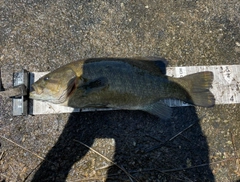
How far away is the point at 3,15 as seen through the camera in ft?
10.0

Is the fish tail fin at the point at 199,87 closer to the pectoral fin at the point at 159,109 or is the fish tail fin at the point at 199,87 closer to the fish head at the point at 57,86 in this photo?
the pectoral fin at the point at 159,109

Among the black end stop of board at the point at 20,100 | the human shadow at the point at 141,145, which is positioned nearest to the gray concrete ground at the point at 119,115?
the human shadow at the point at 141,145

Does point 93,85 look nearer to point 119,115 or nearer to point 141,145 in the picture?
point 119,115

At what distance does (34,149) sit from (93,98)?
3.53ft

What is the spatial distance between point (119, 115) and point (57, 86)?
93 cm

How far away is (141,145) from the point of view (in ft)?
9.53

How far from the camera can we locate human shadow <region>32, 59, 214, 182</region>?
2.81 metres

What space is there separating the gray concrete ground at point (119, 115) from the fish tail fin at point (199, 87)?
30 centimetres

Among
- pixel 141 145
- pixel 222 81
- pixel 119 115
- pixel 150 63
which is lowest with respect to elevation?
pixel 141 145

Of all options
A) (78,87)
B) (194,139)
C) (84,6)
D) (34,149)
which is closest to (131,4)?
(84,6)

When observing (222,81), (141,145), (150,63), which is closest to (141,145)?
(141,145)

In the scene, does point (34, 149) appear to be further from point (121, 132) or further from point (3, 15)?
point (3, 15)

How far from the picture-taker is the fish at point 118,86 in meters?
2.38

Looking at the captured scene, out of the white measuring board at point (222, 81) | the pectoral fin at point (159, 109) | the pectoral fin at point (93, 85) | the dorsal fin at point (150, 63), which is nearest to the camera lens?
the pectoral fin at point (93, 85)
